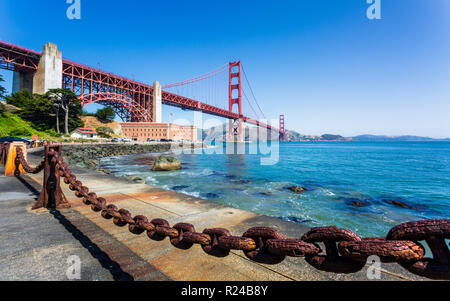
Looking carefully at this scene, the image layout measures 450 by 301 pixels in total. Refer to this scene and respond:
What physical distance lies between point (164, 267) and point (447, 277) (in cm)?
209

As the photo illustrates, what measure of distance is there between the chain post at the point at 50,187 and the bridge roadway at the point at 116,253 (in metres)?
0.17

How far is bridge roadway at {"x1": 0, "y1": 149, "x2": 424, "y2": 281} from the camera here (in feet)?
6.65

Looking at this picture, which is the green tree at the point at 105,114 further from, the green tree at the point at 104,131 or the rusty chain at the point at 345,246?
the rusty chain at the point at 345,246

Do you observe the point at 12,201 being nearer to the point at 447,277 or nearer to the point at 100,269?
the point at 100,269

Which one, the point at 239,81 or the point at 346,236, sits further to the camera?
the point at 239,81

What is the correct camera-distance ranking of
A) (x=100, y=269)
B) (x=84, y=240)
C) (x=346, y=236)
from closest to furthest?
(x=346, y=236) → (x=100, y=269) → (x=84, y=240)

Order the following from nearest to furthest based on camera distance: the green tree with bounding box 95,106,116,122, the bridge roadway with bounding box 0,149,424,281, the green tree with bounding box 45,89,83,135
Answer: the bridge roadway with bounding box 0,149,424,281, the green tree with bounding box 45,89,83,135, the green tree with bounding box 95,106,116,122

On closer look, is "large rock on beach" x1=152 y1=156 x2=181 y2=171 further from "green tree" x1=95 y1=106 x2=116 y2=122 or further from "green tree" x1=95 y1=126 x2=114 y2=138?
"green tree" x1=95 y1=106 x2=116 y2=122

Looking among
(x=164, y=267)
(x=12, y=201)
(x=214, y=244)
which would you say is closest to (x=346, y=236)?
(x=214, y=244)

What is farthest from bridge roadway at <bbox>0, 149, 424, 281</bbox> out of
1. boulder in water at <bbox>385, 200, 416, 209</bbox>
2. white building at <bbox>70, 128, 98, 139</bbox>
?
white building at <bbox>70, 128, 98, 139</bbox>

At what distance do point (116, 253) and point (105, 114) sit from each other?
215 ft

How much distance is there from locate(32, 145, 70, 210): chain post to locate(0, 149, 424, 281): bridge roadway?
0.17 m

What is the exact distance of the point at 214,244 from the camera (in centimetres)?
137

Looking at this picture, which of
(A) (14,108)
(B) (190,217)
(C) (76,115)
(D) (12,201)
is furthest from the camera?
(C) (76,115)
